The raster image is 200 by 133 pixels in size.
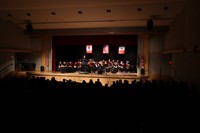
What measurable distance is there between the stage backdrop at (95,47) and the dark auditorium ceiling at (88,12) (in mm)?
914

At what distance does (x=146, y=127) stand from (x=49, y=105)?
171 cm

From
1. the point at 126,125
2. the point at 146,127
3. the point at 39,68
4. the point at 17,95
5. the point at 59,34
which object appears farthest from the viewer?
the point at 39,68

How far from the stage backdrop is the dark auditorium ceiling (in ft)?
3.00

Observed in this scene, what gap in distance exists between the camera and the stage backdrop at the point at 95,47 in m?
10.4

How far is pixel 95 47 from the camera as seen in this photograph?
485 inches

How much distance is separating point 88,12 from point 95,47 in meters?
4.30

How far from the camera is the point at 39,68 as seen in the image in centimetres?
1136

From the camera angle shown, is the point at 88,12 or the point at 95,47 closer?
the point at 88,12

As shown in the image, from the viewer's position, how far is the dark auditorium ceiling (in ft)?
23.2

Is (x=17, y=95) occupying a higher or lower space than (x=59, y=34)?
lower

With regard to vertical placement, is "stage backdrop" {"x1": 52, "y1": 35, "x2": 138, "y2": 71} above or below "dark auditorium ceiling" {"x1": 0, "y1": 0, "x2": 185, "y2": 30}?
below

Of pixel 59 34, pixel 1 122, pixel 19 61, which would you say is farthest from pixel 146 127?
pixel 19 61

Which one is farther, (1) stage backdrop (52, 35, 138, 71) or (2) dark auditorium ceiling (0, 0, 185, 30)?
(1) stage backdrop (52, 35, 138, 71)

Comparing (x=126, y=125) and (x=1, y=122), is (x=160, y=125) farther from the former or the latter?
(x=1, y=122)
